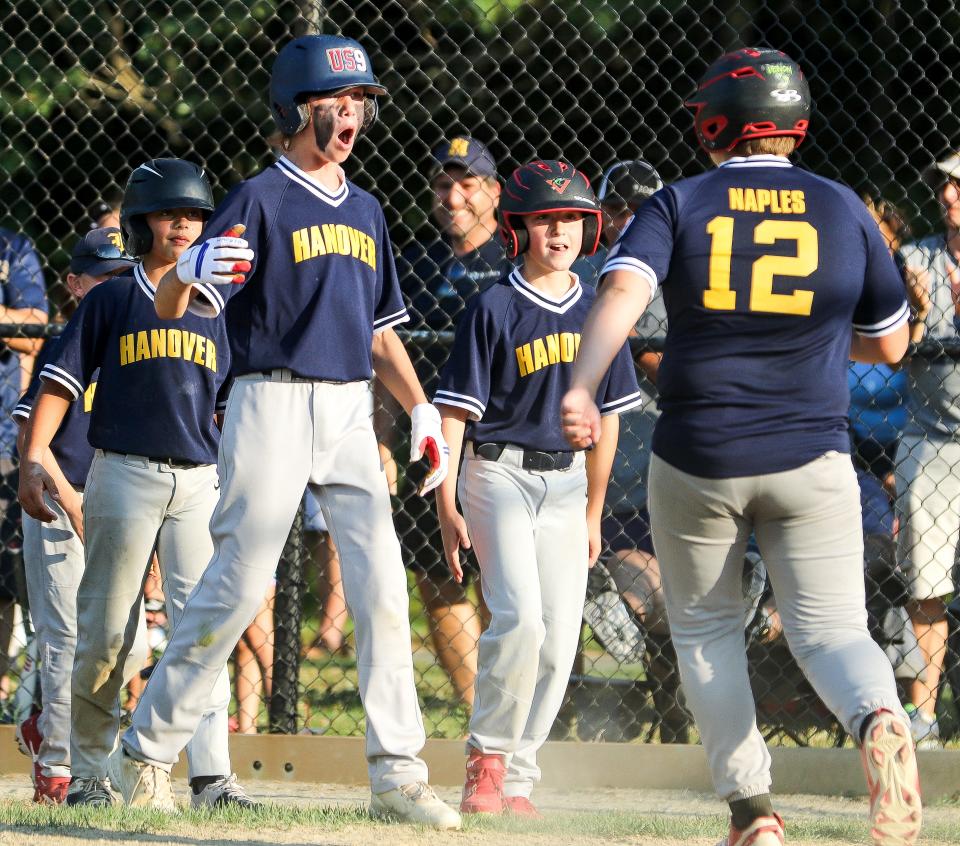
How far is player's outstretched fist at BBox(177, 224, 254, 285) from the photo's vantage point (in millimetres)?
3307

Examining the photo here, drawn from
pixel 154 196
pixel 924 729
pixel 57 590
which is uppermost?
pixel 154 196

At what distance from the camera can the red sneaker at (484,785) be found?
4.27 metres

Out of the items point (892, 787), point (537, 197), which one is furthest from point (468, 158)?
point (892, 787)

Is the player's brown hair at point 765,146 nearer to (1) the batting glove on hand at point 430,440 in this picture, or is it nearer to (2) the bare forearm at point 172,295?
(1) the batting glove on hand at point 430,440

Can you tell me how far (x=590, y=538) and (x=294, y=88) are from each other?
5.61 feet

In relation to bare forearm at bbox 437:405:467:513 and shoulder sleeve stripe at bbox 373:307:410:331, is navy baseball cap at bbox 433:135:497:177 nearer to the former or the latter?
bare forearm at bbox 437:405:467:513

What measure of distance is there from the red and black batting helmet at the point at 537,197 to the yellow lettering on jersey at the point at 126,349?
1162 millimetres

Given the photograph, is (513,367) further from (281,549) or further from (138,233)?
(138,233)

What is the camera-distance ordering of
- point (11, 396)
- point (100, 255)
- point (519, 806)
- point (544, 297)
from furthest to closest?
point (11, 396), point (100, 255), point (544, 297), point (519, 806)

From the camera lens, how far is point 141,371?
4.25 m

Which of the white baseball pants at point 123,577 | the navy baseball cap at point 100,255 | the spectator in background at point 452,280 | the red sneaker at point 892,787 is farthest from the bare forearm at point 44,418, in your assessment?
the red sneaker at point 892,787

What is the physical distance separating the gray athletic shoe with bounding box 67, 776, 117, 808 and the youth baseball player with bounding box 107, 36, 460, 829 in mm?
310

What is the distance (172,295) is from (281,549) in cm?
69

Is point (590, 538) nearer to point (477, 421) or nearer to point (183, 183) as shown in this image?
point (477, 421)
